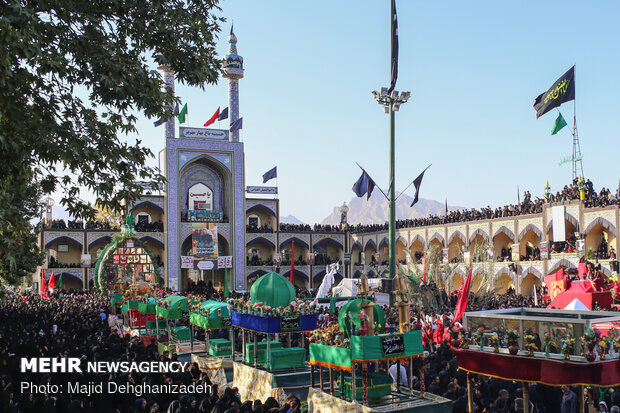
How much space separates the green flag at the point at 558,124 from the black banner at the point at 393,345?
75.1 feet

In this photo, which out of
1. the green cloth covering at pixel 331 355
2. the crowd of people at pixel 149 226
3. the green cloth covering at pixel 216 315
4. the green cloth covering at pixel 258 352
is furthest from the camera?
the crowd of people at pixel 149 226

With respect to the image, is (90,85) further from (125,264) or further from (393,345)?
(125,264)

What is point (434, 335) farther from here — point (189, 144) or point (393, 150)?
point (189, 144)

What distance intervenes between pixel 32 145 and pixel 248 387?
319 inches

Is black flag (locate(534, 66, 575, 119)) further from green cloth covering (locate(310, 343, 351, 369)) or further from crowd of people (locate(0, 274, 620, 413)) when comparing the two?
green cloth covering (locate(310, 343, 351, 369))

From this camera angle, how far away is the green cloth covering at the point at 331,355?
9.26m

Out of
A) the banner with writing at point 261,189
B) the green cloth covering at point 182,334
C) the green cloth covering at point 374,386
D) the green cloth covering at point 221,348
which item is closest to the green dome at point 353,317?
the green cloth covering at point 374,386

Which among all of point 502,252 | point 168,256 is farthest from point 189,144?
point 502,252

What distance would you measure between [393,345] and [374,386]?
88 centimetres

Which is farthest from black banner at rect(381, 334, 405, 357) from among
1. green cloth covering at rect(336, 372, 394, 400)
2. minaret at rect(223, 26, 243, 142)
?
minaret at rect(223, 26, 243, 142)

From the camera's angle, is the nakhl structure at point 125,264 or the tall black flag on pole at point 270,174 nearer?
the nakhl structure at point 125,264

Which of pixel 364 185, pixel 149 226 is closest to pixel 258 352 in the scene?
pixel 364 185

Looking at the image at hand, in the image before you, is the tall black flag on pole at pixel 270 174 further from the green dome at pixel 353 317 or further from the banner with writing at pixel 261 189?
the green dome at pixel 353 317

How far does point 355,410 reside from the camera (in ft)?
29.9
